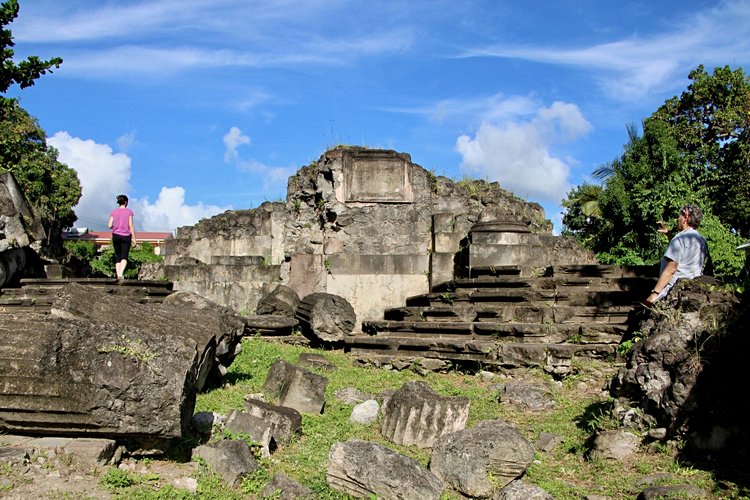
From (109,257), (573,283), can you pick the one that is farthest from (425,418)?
(109,257)

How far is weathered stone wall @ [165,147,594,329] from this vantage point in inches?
488

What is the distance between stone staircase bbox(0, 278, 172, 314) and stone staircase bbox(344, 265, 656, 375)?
3177 mm

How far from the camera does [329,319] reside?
420 inches

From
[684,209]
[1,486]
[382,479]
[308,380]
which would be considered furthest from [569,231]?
[1,486]

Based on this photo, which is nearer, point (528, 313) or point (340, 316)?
point (528, 313)

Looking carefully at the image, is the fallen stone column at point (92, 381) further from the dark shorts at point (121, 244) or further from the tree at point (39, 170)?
the tree at point (39, 170)

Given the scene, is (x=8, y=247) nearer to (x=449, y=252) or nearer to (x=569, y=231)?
(x=449, y=252)

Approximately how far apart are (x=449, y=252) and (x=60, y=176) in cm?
2554

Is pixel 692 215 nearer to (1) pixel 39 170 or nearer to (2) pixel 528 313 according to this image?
(2) pixel 528 313

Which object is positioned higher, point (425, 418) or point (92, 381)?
point (92, 381)

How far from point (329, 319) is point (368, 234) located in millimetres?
2505

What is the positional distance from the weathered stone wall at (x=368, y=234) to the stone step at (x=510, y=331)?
2130 mm

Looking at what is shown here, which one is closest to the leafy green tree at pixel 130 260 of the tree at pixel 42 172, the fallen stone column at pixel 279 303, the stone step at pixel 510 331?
the tree at pixel 42 172

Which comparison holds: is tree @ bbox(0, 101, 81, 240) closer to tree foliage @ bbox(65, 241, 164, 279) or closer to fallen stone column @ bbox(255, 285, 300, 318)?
tree foliage @ bbox(65, 241, 164, 279)
